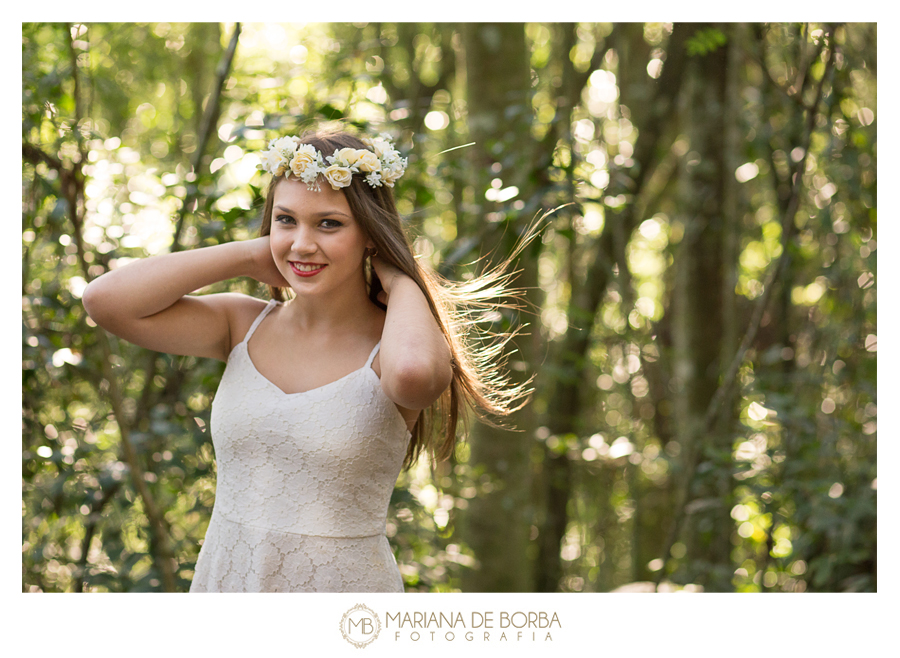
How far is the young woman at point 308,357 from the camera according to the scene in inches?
54.2

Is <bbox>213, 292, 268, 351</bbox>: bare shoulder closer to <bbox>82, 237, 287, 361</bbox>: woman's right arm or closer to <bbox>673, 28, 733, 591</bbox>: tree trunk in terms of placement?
<bbox>82, 237, 287, 361</bbox>: woman's right arm

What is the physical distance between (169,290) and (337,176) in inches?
15.7

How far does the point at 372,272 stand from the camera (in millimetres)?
1571

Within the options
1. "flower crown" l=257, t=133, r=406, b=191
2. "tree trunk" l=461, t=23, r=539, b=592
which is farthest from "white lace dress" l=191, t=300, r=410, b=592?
"tree trunk" l=461, t=23, r=539, b=592

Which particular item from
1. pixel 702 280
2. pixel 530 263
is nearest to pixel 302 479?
pixel 530 263

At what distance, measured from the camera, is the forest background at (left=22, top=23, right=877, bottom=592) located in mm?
2178

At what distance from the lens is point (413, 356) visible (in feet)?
4.00

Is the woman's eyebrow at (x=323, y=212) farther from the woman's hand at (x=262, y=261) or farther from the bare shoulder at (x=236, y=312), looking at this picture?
the bare shoulder at (x=236, y=312)

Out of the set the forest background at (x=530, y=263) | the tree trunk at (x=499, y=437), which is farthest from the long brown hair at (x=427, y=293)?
the tree trunk at (x=499, y=437)

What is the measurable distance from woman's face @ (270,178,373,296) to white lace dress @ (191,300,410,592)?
19cm

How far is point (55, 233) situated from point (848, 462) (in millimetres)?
3132
